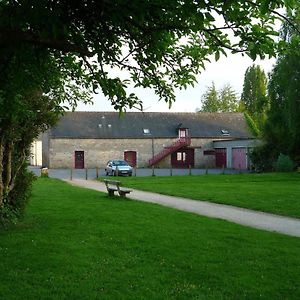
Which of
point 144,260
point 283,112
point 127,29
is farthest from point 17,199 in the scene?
point 283,112

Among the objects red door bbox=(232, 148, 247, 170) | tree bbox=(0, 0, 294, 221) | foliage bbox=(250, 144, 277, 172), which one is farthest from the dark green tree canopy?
red door bbox=(232, 148, 247, 170)

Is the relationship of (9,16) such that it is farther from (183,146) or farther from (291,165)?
(183,146)

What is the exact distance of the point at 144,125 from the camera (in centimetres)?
6244

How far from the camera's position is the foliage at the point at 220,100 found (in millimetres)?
91375

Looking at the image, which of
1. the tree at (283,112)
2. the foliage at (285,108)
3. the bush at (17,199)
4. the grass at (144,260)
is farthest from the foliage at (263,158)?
the bush at (17,199)

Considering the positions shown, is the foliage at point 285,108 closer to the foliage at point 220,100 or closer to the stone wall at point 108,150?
the stone wall at point 108,150

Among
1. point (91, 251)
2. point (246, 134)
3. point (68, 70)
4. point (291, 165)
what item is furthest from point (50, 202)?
point (246, 134)

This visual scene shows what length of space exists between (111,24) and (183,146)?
56.2 meters

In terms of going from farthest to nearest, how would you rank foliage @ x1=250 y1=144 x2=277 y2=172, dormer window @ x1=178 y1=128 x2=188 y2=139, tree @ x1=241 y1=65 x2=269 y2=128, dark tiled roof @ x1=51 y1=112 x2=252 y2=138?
tree @ x1=241 y1=65 x2=269 y2=128 → dormer window @ x1=178 y1=128 x2=188 y2=139 → dark tiled roof @ x1=51 y1=112 x2=252 y2=138 → foliage @ x1=250 y1=144 x2=277 y2=172

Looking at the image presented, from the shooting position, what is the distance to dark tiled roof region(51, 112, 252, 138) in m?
60.1

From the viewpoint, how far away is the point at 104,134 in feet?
197

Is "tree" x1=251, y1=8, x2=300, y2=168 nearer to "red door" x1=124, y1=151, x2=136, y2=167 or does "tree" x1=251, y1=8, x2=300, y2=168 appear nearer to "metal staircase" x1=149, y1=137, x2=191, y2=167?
"metal staircase" x1=149, y1=137, x2=191, y2=167

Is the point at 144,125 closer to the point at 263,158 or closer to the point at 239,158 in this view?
the point at 239,158

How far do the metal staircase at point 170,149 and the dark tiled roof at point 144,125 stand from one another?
1200 mm
